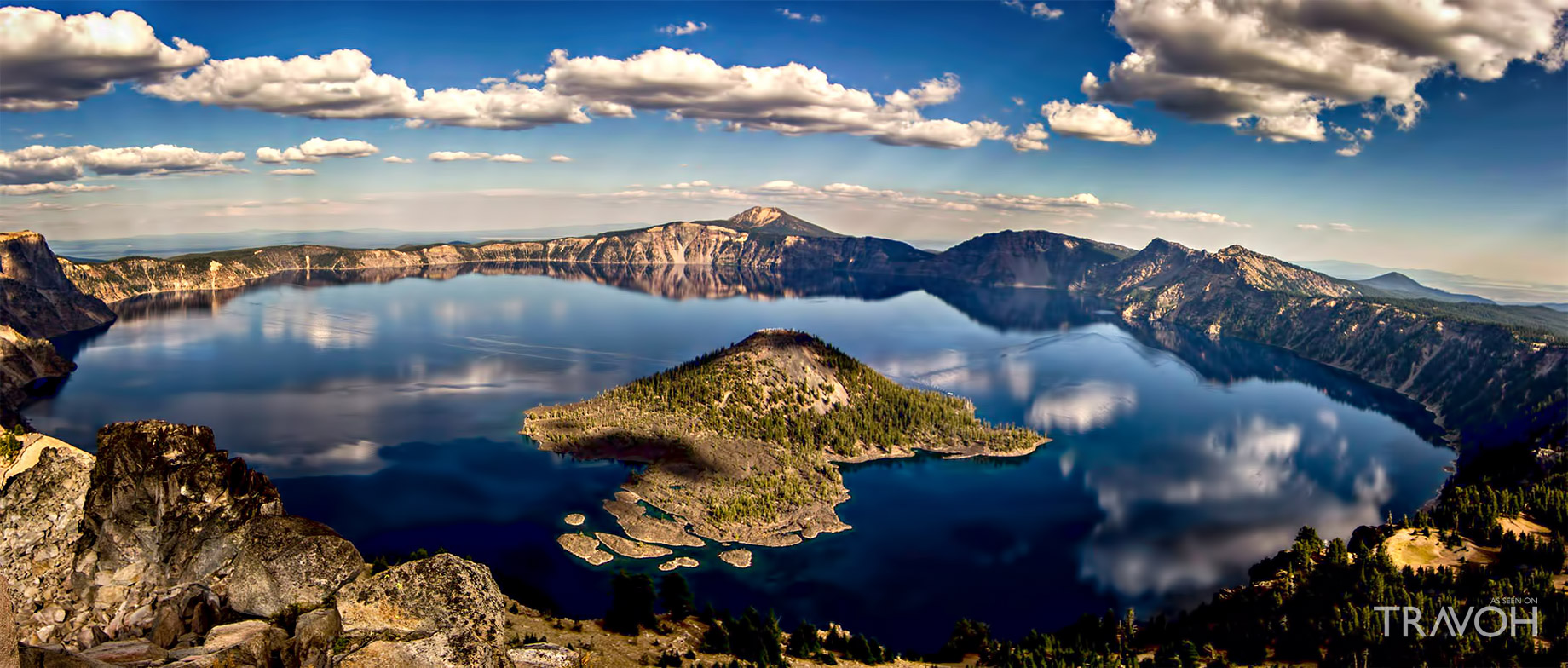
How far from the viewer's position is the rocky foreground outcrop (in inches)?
1625

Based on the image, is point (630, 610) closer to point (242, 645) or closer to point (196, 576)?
point (196, 576)

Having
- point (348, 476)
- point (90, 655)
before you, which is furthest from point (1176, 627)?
point (348, 476)

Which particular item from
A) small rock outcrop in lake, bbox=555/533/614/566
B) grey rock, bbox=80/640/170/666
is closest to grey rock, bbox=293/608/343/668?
grey rock, bbox=80/640/170/666

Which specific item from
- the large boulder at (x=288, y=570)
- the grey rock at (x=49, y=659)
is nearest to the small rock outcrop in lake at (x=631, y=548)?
the large boulder at (x=288, y=570)

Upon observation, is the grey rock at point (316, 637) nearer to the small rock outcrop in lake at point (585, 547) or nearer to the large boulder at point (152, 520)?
the large boulder at point (152, 520)

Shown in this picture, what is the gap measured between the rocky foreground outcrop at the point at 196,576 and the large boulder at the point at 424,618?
7 cm

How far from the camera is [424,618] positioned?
41344mm

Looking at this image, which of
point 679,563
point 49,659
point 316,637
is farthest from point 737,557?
point 49,659

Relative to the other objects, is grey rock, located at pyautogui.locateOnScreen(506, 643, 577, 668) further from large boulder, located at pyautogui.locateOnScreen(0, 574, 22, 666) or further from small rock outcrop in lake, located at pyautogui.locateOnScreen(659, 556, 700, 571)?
small rock outcrop in lake, located at pyautogui.locateOnScreen(659, 556, 700, 571)

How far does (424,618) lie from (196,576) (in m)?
20.9

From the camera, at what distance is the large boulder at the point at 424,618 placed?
1594 inches

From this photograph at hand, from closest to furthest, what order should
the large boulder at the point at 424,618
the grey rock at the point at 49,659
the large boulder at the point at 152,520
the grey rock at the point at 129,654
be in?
the grey rock at the point at 49,659
the grey rock at the point at 129,654
the large boulder at the point at 424,618
the large boulder at the point at 152,520

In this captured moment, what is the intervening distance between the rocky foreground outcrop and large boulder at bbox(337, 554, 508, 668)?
0.07 m

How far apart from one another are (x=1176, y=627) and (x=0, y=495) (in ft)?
425
